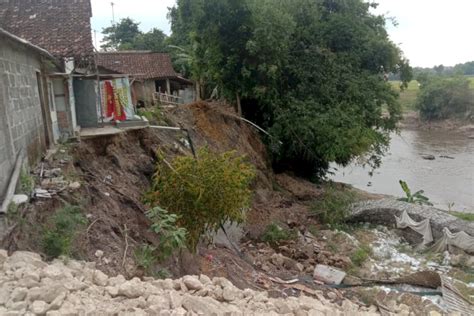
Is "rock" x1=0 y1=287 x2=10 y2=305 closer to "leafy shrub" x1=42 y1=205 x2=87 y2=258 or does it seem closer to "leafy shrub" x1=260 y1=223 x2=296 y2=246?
"leafy shrub" x1=42 y1=205 x2=87 y2=258

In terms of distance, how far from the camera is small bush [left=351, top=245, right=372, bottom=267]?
36.9ft

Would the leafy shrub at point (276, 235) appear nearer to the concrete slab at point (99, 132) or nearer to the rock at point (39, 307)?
the concrete slab at point (99, 132)

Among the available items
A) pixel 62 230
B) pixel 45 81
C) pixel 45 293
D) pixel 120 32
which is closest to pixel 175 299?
pixel 45 293

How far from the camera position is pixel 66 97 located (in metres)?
10.5

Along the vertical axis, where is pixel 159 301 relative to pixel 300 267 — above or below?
above

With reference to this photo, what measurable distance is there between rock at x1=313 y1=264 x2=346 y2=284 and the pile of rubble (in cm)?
437

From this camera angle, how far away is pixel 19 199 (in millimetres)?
5676

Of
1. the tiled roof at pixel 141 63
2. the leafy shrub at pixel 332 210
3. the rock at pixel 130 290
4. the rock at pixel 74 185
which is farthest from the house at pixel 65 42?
the tiled roof at pixel 141 63

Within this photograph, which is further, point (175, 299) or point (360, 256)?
point (360, 256)

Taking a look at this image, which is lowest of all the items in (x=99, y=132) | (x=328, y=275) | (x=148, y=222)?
(x=328, y=275)

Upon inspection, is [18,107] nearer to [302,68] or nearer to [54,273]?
[54,273]

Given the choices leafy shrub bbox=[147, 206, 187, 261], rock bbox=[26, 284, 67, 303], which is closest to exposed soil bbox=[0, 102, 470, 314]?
leafy shrub bbox=[147, 206, 187, 261]

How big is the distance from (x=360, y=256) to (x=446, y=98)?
124 feet

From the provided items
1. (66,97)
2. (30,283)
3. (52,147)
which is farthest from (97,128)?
(30,283)
